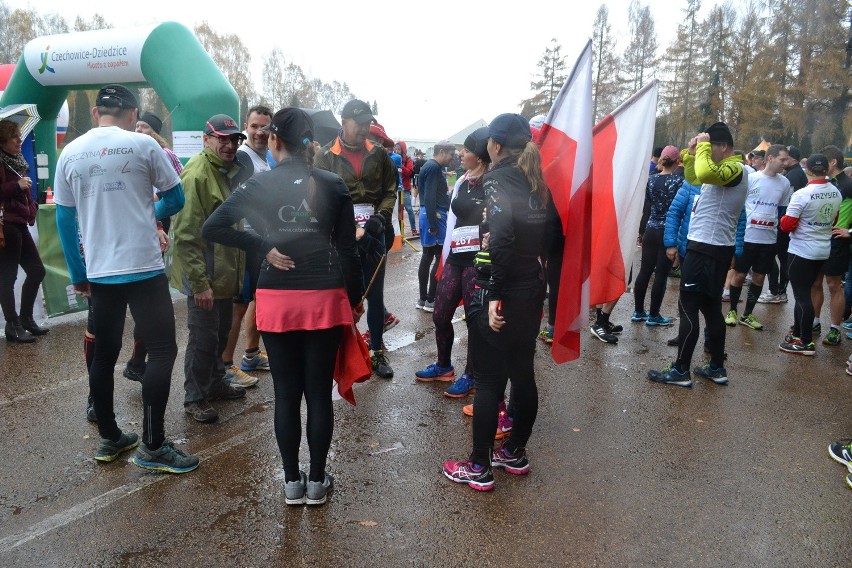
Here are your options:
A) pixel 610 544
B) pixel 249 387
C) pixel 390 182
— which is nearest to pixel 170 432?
pixel 249 387

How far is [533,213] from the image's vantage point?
3.25 m

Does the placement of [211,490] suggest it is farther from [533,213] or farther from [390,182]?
[390,182]

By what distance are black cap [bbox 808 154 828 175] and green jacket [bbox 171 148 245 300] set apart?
213 inches

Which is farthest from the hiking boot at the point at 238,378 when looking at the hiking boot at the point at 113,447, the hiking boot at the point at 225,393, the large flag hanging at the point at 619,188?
the large flag hanging at the point at 619,188

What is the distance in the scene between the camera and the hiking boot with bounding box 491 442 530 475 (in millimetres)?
3629

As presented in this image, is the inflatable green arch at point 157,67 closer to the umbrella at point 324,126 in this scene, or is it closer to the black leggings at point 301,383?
the umbrella at point 324,126

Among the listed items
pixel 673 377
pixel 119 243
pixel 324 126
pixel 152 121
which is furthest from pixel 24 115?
pixel 673 377

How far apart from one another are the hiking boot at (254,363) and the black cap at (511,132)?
9.68ft

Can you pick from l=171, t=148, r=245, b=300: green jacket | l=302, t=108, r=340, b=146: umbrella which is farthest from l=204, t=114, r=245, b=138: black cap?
l=302, t=108, r=340, b=146: umbrella

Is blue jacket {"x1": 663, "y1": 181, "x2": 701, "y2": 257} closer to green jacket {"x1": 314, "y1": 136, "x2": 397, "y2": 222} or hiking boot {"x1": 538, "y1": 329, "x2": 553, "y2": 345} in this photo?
hiking boot {"x1": 538, "y1": 329, "x2": 553, "y2": 345}

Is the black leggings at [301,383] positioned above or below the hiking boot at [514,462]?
above

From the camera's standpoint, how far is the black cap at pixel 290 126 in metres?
2.94

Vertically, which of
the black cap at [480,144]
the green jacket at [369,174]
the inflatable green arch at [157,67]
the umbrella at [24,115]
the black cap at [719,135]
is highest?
the inflatable green arch at [157,67]

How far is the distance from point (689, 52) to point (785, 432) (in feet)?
135
